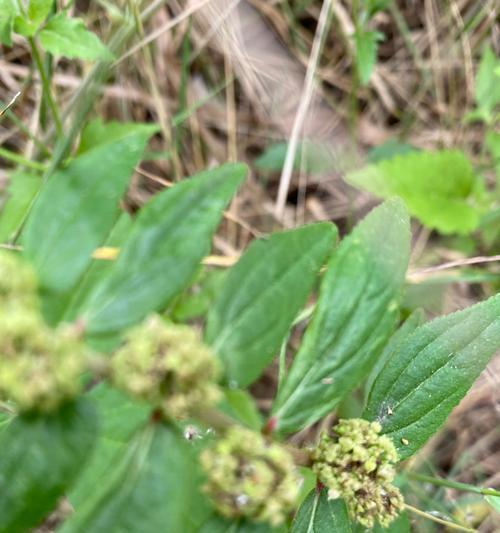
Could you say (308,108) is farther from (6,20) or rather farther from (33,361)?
(33,361)

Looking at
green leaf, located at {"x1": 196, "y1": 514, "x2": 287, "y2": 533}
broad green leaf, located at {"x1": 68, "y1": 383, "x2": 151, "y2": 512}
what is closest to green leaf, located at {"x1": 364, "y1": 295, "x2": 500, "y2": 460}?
green leaf, located at {"x1": 196, "y1": 514, "x2": 287, "y2": 533}

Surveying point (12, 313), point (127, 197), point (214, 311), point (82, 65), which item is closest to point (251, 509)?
point (214, 311)

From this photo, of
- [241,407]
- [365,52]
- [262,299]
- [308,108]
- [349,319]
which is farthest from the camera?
[308,108]

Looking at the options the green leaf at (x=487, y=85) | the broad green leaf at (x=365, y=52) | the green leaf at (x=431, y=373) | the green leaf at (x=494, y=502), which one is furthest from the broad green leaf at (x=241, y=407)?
the green leaf at (x=487, y=85)

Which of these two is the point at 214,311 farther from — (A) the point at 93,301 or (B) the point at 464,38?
(B) the point at 464,38

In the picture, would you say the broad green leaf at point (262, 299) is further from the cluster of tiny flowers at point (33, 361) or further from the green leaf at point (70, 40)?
the green leaf at point (70, 40)

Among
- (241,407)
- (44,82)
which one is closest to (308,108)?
(44,82)
